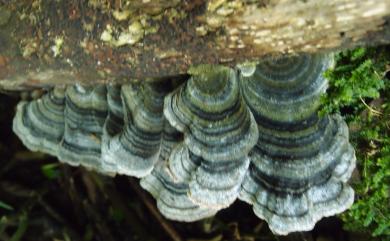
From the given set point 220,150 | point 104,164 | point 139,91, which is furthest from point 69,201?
→ point 220,150

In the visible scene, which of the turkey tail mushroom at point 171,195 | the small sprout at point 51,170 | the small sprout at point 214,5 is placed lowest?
the small sprout at point 51,170

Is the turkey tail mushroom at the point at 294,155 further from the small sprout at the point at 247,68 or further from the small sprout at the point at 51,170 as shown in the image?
the small sprout at the point at 51,170

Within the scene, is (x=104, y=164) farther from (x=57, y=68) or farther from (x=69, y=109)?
(x=57, y=68)

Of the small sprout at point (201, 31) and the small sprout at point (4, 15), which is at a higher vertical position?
the small sprout at point (201, 31)

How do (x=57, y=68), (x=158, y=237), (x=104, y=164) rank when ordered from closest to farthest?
(x=57, y=68) → (x=104, y=164) → (x=158, y=237)

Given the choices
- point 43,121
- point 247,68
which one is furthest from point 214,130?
point 43,121

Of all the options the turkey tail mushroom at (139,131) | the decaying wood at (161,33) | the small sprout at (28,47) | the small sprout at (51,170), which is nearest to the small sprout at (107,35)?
the decaying wood at (161,33)

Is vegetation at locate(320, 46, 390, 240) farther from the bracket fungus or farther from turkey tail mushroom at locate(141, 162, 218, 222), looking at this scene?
turkey tail mushroom at locate(141, 162, 218, 222)
